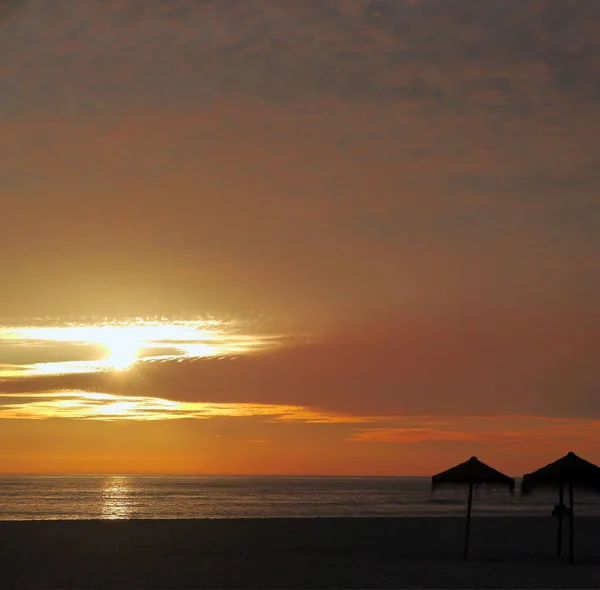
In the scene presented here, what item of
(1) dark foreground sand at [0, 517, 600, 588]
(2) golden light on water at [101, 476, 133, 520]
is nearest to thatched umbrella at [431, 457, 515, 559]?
(1) dark foreground sand at [0, 517, 600, 588]

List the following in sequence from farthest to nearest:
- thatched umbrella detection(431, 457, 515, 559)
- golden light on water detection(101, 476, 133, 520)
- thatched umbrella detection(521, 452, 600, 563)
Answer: golden light on water detection(101, 476, 133, 520), thatched umbrella detection(431, 457, 515, 559), thatched umbrella detection(521, 452, 600, 563)

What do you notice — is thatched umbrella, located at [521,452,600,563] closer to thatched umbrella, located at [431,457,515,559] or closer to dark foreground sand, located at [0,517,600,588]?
thatched umbrella, located at [431,457,515,559]

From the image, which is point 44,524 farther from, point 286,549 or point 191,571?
point 191,571

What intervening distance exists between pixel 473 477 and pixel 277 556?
549 centimetres

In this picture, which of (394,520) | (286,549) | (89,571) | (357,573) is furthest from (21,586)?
(394,520)

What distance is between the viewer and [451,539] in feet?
97.1

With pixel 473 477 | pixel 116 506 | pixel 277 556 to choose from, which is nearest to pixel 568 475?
pixel 473 477

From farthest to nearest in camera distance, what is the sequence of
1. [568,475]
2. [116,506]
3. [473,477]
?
[116,506], [473,477], [568,475]

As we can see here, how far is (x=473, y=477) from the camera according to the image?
21.3 metres

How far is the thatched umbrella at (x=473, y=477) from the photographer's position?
837 inches

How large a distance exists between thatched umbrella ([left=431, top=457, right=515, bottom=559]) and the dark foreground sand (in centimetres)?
189

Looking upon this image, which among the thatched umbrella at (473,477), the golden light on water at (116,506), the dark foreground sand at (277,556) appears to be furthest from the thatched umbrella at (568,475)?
the golden light on water at (116,506)

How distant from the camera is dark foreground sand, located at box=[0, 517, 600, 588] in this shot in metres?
17.6

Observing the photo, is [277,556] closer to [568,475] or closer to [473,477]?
[473,477]
